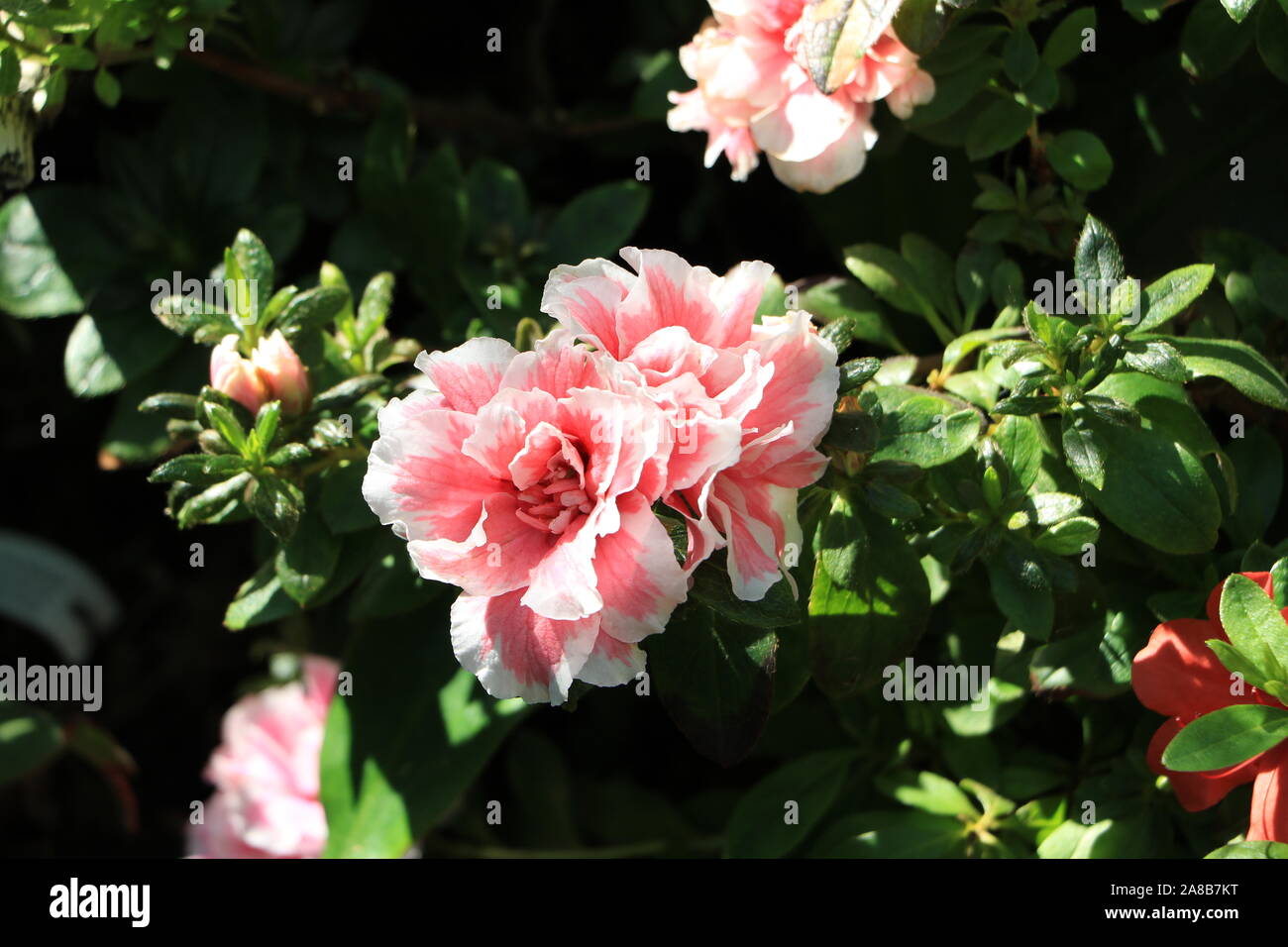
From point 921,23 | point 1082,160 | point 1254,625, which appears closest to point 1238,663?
point 1254,625

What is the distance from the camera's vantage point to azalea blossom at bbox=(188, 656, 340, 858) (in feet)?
4.54

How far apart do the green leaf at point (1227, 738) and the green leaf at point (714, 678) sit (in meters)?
0.29

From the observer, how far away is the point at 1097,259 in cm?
92

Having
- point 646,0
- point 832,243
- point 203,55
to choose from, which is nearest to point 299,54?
point 203,55

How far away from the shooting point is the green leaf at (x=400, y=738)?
46.4 inches

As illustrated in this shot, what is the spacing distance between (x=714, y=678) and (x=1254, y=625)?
1.28 ft

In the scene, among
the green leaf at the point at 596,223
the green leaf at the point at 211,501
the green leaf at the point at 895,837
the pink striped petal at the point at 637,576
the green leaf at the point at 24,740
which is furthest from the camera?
the green leaf at the point at 24,740

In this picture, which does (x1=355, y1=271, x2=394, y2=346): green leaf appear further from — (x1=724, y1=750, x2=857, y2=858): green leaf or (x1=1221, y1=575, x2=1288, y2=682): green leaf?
(x1=1221, y1=575, x2=1288, y2=682): green leaf

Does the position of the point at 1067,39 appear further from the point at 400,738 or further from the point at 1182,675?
the point at 400,738

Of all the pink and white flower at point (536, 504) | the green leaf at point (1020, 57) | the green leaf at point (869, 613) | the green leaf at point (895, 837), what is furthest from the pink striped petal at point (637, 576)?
the green leaf at point (1020, 57)

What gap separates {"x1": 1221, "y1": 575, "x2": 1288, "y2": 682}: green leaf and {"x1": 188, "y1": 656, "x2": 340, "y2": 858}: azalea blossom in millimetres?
964

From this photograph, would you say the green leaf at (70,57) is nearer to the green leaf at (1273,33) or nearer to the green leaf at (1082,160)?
the green leaf at (1082,160)

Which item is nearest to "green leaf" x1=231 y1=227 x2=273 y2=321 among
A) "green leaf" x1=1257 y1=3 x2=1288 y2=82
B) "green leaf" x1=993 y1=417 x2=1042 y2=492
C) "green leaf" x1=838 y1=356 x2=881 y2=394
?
"green leaf" x1=838 y1=356 x2=881 y2=394

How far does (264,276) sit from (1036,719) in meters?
0.85
